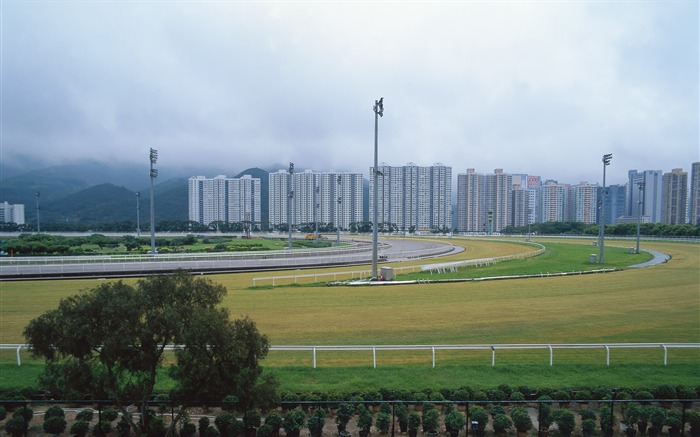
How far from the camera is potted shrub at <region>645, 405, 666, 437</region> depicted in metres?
7.46

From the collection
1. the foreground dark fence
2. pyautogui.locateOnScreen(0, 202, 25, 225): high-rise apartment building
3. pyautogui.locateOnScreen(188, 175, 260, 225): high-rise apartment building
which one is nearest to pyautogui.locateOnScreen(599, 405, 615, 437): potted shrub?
the foreground dark fence

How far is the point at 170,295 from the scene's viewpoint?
6672mm

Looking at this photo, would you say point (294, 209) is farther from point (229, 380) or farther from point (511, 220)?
point (229, 380)

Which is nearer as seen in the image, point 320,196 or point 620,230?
point 620,230

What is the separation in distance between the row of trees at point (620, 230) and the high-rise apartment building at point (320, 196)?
49.6 metres

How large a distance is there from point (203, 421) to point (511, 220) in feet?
420

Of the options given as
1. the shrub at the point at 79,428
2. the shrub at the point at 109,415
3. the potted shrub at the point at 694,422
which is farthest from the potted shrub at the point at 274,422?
the potted shrub at the point at 694,422

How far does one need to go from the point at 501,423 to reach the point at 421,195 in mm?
121438

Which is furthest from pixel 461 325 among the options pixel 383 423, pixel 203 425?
pixel 203 425

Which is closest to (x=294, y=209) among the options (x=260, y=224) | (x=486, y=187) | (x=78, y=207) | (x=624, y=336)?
(x=260, y=224)

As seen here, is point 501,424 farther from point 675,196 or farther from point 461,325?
point 675,196

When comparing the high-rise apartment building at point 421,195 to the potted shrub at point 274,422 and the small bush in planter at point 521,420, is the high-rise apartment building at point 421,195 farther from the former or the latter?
the potted shrub at point 274,422

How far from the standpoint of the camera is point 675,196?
324 ft

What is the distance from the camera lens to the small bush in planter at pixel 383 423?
7547mm
